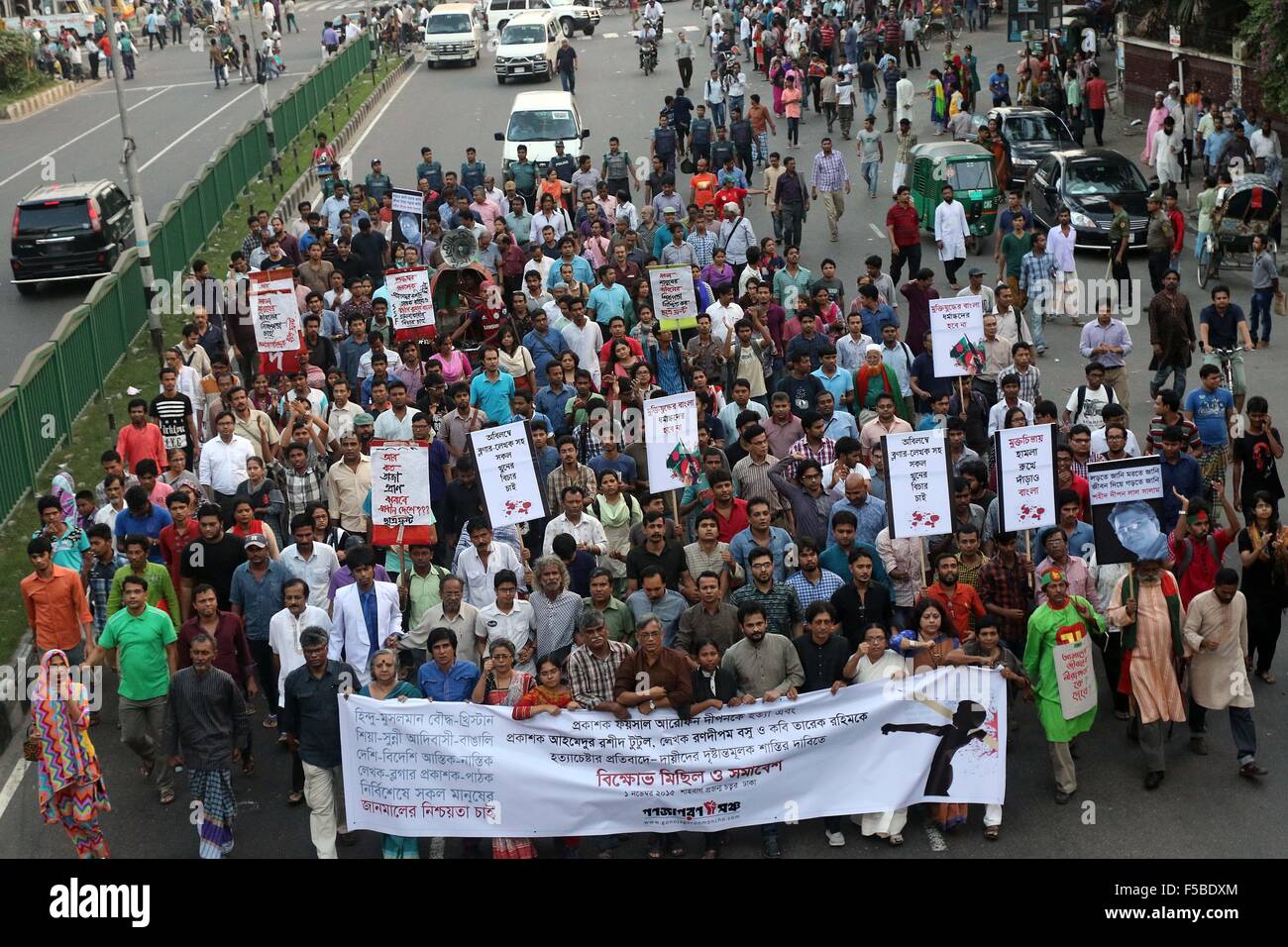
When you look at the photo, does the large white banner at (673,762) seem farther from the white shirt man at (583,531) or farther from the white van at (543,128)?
the white van at (543,128)

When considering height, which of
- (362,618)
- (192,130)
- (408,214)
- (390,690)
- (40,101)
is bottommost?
(390,690)

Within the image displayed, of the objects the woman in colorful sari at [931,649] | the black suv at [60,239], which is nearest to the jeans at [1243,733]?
the woman in colorful sari at [931,649]

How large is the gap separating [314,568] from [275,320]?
5.38 metres

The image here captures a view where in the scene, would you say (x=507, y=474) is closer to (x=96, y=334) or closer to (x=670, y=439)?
(x=670, y=439)

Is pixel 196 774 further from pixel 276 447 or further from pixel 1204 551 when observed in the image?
pixel 1204 551

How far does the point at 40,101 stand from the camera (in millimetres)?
50562

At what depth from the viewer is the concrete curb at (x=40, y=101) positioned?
48.4 m

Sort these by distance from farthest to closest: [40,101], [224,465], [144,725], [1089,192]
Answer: [40,101] → [1089,192] → [224,465] → [144,725]

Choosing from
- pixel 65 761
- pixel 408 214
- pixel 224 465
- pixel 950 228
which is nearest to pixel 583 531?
pixel 224 465

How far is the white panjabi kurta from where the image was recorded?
2228 cm

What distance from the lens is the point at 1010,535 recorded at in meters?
12.1

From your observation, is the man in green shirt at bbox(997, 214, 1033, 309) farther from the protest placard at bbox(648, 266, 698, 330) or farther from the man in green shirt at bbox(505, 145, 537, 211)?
the man in green shirt at bbox(505, 145, 537, 211)

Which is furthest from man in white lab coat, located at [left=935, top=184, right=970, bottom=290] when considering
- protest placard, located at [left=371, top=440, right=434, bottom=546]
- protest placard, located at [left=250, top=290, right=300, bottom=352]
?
protest placard, located at [left=371, top=440, right=434, bottom=546]

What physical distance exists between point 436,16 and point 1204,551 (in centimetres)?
4255
